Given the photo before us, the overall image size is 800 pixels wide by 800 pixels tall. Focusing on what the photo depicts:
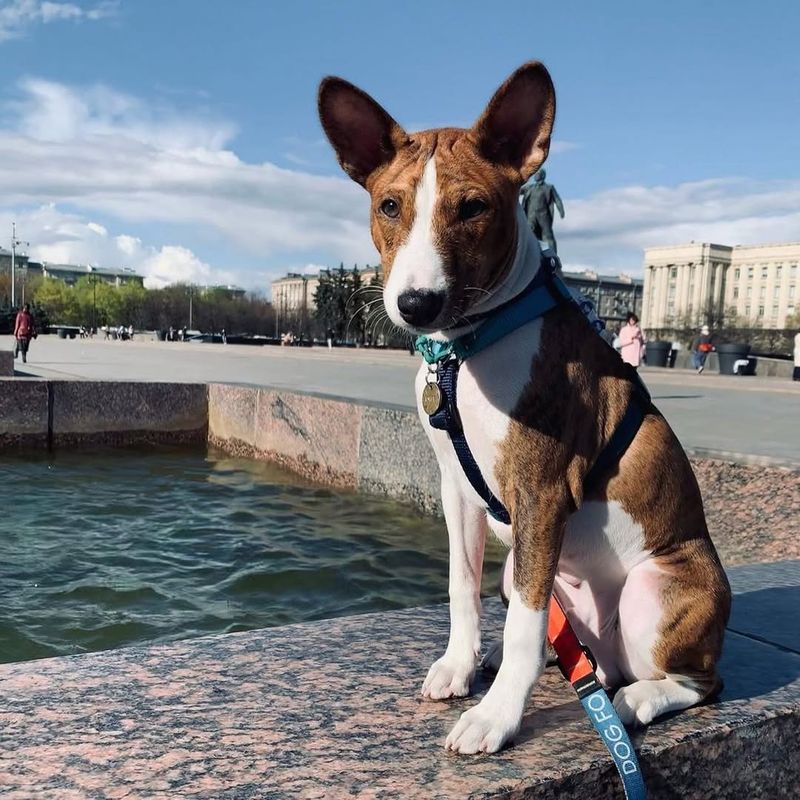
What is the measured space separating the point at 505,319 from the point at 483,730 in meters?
1.02

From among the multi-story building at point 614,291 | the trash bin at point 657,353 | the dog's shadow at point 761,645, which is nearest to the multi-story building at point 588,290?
the multi-story building at point 614,291

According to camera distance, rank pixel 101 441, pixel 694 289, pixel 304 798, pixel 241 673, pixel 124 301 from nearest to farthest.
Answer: pixel 304 798 < pixel 241 673 < pixel 101 441 < pixel 694 289 < pixel 124 301

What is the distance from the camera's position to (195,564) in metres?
5.49

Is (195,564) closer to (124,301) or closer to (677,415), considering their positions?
(677,415)

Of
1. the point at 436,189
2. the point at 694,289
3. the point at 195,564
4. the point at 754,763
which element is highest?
the point at 694,289

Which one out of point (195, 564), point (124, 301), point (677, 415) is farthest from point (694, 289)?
point (195, 564)

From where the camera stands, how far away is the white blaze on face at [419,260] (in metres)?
1.91

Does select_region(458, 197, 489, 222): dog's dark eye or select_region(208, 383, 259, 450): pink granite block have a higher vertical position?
select_region(458, 197, 489, 222): dog's dark eye

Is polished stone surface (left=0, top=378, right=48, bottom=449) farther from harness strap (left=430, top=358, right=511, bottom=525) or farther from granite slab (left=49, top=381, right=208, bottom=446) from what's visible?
harness strap (left=430, top=358, right=511, bottom=525)

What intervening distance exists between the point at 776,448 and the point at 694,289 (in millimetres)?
124579

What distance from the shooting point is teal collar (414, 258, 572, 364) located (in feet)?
7.02

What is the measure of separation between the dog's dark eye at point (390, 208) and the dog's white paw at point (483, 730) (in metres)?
1.23

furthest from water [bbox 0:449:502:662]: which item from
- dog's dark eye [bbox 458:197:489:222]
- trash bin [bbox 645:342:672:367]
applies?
trash bin [bbox 645:342:672:367]

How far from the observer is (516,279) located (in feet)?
7.18
